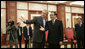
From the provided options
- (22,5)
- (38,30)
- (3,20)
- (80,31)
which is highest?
(22,5)

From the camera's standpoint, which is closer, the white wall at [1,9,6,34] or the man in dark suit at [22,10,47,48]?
the man in dark suit at [22,10,47,48]

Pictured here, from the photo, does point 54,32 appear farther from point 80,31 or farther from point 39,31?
point 80,31

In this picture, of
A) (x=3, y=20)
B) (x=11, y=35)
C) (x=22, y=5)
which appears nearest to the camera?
(x=11, y=35)

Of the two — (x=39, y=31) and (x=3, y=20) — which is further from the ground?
(x=3, y=20)

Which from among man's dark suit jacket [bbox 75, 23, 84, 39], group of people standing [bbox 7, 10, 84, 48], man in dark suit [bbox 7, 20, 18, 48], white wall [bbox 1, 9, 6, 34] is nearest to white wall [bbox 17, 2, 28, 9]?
white wall [bbox 1, 9, 6, 34]

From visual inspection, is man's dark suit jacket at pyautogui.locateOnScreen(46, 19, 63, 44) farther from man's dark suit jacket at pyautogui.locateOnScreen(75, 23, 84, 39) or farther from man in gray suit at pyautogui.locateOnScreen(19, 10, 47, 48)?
man's dark suit jacket at pyautogui.locateOnScreen(75, 23, 84, 39)

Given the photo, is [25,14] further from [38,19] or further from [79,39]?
[38,19]

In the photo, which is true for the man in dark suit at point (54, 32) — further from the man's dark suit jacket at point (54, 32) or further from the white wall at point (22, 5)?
the white wall at point (22, 5)

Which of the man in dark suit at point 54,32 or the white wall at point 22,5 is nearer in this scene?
the man in dark suit at point 54,32

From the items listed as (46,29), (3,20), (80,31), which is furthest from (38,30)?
(3,20)

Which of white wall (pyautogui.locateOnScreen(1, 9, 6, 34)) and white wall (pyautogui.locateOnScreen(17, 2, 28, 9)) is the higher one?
white wall (pyautogui.locateOnScreen(17, 2, 28, 9))

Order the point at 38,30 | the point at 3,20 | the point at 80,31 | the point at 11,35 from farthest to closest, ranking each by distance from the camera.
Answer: the point at 3,20 → the point at 11,35 → the point at 80,31 → the point at 38,30

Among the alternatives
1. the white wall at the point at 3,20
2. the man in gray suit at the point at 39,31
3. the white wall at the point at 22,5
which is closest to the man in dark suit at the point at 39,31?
the man in gray suit at the point at 39,31

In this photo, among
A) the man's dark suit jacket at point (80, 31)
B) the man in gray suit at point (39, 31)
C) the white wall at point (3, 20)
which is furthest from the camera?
the white wall at point (3, 20)
